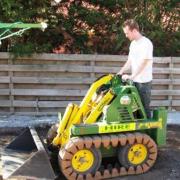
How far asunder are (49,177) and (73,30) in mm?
4827

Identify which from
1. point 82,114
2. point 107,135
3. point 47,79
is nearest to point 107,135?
point 107,135

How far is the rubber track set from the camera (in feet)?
18.6

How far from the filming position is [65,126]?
19.7ft

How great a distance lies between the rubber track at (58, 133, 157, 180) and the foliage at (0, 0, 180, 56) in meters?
3.74

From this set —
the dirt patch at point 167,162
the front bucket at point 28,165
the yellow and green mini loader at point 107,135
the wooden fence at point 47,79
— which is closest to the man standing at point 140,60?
the yellow and green mini loader at point 107,135

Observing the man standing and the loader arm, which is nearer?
the loader arm

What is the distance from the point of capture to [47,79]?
912 centimetres

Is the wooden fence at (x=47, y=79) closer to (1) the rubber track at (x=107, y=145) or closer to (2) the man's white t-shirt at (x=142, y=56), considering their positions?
(2) the man's white t-shirt at (x=142, y=56)

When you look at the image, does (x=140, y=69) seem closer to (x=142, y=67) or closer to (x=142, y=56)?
(x=142, y=67)

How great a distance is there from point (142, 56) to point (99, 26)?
3920mm

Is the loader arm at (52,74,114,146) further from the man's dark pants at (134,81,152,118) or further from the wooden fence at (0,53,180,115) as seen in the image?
the wooden fence at (0,53,180,115)

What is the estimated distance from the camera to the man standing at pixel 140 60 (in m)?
6.14

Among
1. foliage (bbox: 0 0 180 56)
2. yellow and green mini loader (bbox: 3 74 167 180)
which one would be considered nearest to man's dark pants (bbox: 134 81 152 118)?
yellow and green mini loader (bbox: 3 74 167 180)

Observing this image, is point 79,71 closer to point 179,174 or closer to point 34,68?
point 34,68
